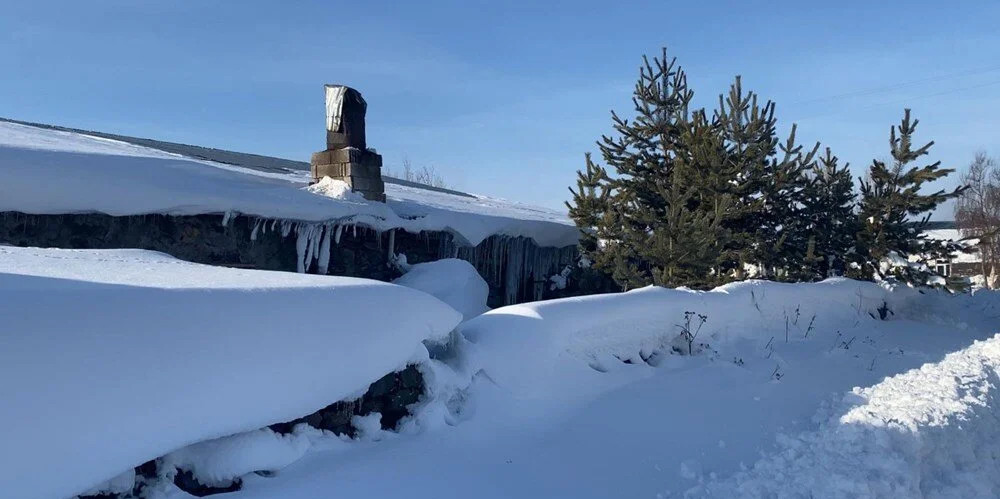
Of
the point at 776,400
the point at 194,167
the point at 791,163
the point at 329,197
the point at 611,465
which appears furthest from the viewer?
the point at 791,163

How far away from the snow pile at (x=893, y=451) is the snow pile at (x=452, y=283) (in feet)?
17.0

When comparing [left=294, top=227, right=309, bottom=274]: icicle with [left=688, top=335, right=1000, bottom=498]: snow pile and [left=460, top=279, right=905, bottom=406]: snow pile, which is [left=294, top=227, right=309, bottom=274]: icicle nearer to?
[left=460, top=279, right=905, bottom=406]: snow pile

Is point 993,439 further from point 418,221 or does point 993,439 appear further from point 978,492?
A: point 418,221

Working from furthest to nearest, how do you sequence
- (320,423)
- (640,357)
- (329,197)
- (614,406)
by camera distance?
1. (329,197)
2. (640,357)
3. (614,406)
4. (320,423)

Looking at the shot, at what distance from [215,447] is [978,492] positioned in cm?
453

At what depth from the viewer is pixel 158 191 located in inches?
313

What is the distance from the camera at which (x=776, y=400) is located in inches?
248

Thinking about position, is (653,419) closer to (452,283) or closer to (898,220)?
(452,283)

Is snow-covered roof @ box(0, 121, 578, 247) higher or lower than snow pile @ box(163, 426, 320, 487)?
higher

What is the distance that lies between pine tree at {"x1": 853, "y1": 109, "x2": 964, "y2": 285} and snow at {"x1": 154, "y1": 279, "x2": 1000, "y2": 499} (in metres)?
6.34

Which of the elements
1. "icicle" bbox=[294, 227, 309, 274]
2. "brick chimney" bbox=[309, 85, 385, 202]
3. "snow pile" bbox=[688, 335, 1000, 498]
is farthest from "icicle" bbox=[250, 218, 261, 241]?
"snow pile" bbox=[688, 335, 1000, 498]

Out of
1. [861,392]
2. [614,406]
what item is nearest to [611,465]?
[614,406]

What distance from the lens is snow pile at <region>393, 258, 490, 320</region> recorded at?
33.1 ft

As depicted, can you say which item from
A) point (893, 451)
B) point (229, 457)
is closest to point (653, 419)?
point (893, 451)
